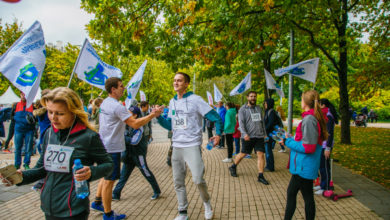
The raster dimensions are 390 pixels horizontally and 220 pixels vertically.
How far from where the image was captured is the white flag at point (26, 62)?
3.53m

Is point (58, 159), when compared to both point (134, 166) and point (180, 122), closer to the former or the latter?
point (180, 122)

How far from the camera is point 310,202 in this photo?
119 inches

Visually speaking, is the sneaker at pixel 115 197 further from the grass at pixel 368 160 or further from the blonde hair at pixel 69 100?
the grass at pixel 368 160

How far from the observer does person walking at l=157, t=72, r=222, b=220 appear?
11.6ft

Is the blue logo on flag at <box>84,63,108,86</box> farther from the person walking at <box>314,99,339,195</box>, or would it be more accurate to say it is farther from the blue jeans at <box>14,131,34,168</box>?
the person walking at <box>314,99,339,195</box>

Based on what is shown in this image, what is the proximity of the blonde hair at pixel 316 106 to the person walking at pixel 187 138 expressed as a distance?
1260 mm

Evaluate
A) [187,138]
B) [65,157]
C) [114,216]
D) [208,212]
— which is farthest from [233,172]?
[65,157]

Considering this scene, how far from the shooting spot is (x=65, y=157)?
6.22ft

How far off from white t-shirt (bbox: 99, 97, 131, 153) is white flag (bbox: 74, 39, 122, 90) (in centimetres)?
89

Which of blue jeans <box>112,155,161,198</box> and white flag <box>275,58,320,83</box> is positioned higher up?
white flag <box>275,58,320,83</box>

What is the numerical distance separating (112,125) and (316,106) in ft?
9.19

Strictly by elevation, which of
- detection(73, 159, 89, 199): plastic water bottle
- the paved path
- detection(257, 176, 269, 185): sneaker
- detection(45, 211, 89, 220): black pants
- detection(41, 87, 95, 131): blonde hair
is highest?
detection(41, 87, 95, 131): blonde hair

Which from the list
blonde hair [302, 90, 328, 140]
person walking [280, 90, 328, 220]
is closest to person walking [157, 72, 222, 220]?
person walking [280, 90, 328, 220]

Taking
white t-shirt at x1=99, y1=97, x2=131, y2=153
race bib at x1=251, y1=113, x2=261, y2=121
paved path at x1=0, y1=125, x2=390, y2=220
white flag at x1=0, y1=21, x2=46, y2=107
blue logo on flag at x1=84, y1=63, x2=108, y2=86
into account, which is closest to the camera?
white t-shirt at x1=99, y1=97, x2=131, y2=153
